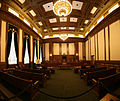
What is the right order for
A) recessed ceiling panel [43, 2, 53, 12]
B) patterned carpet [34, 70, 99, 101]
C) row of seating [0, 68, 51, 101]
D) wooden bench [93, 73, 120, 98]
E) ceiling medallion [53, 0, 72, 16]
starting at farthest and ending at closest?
recessed ceiling panel [43, 2, 53, 12] → ceiling medallion [53, 0, 72, 16] → patterned carpet [34, 70, 99, 101] → wooden bench [93, 73, 120, 98] → row of seating [0, 68, 51, 101]

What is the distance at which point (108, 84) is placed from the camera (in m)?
2.40

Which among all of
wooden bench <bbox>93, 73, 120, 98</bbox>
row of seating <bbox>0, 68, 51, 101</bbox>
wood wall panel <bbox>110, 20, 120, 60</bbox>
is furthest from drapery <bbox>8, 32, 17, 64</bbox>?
wood wall panel <bbox>110, 20, 120, 60</bbox>

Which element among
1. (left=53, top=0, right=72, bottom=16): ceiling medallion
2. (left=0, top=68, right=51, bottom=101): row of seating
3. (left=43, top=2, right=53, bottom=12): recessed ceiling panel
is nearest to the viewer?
(left=0, top=68, right=51, bottom=101): row of seating

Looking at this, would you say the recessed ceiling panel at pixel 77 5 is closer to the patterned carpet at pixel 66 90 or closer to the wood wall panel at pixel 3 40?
the wood wall panel at pixel 3 40

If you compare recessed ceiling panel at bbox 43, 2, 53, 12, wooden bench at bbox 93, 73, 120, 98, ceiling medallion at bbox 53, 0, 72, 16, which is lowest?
wooden bench at bbox 93, 73, 120, 98

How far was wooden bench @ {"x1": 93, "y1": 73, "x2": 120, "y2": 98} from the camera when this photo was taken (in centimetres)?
226

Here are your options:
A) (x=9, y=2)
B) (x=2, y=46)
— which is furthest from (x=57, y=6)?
(x=2, y=46)

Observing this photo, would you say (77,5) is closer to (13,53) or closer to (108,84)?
(108,84)

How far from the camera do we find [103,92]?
241cm

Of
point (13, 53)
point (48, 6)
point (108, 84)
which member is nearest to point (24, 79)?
point (108, 84)

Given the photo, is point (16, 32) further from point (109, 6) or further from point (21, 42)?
point (109, 6)

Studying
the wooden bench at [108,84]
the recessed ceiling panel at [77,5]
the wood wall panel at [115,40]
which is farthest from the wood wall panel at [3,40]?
the wood wall panel at [115,40]

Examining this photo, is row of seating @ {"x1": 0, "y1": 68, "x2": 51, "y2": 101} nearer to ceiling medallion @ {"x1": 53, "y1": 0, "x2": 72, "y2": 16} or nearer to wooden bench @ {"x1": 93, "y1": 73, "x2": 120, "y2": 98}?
wooden bench @ {"x1": 93, "y1": 73, "x2": 120, "y2": 98}

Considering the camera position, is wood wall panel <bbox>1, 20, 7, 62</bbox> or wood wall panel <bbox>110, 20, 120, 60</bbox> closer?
wood wall panel <bbox>1, 20, 7, 62</bbox>
